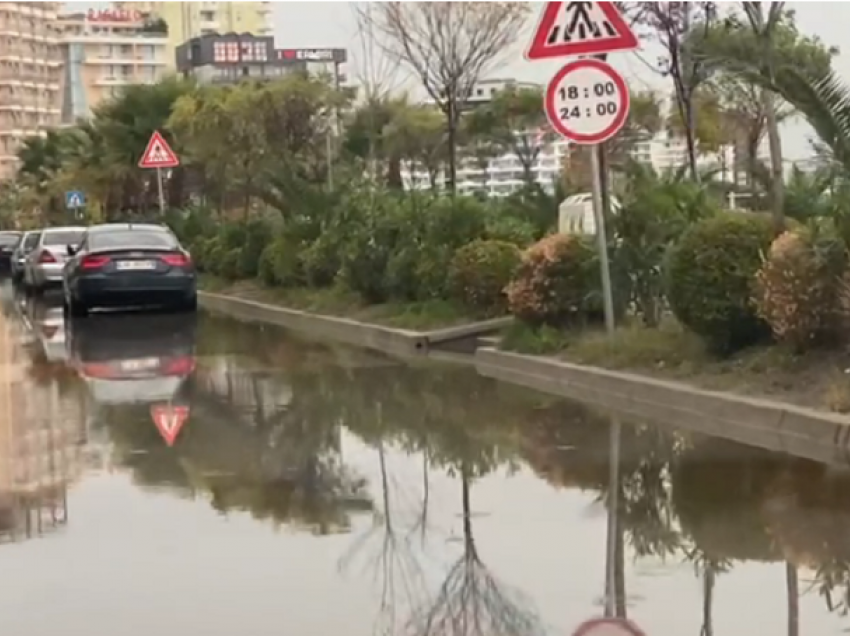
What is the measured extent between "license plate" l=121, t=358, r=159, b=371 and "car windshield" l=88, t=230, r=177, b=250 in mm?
7047

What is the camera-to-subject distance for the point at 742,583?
6.88m

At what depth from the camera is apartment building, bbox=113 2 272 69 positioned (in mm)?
174375

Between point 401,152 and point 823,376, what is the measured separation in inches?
1495

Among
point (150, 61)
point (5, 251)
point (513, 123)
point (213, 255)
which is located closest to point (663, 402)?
point (213, 255)

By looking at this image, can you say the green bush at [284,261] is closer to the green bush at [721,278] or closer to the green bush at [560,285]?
the green bush at [560,285]

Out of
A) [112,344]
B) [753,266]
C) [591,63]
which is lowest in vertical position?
[112,344]

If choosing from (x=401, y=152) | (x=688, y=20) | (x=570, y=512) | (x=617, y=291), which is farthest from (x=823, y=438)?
(x=401, y=152)

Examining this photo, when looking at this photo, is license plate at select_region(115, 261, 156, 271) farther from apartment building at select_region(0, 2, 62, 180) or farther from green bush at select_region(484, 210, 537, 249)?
apartment building at select_region(0, 2, 62, 180)

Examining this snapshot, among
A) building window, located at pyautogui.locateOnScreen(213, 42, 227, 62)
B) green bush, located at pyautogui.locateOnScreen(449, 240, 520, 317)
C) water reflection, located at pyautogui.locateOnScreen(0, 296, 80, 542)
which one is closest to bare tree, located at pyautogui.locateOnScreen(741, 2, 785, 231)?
green bush, located at pyautogui.locateOnScreen(449, 240, 520, 317)

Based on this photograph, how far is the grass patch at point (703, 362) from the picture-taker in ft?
35.2

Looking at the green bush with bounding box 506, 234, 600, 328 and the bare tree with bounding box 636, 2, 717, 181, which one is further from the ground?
the bare tree with bounding box 636, 2, 717, 181

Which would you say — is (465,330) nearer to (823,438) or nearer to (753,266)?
(753,266)

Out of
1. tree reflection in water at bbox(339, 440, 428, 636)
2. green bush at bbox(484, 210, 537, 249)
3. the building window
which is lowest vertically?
tree reflection in water at bbox(339, 440, 428, 636)

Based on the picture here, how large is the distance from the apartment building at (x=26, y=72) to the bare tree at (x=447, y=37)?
11437cm
